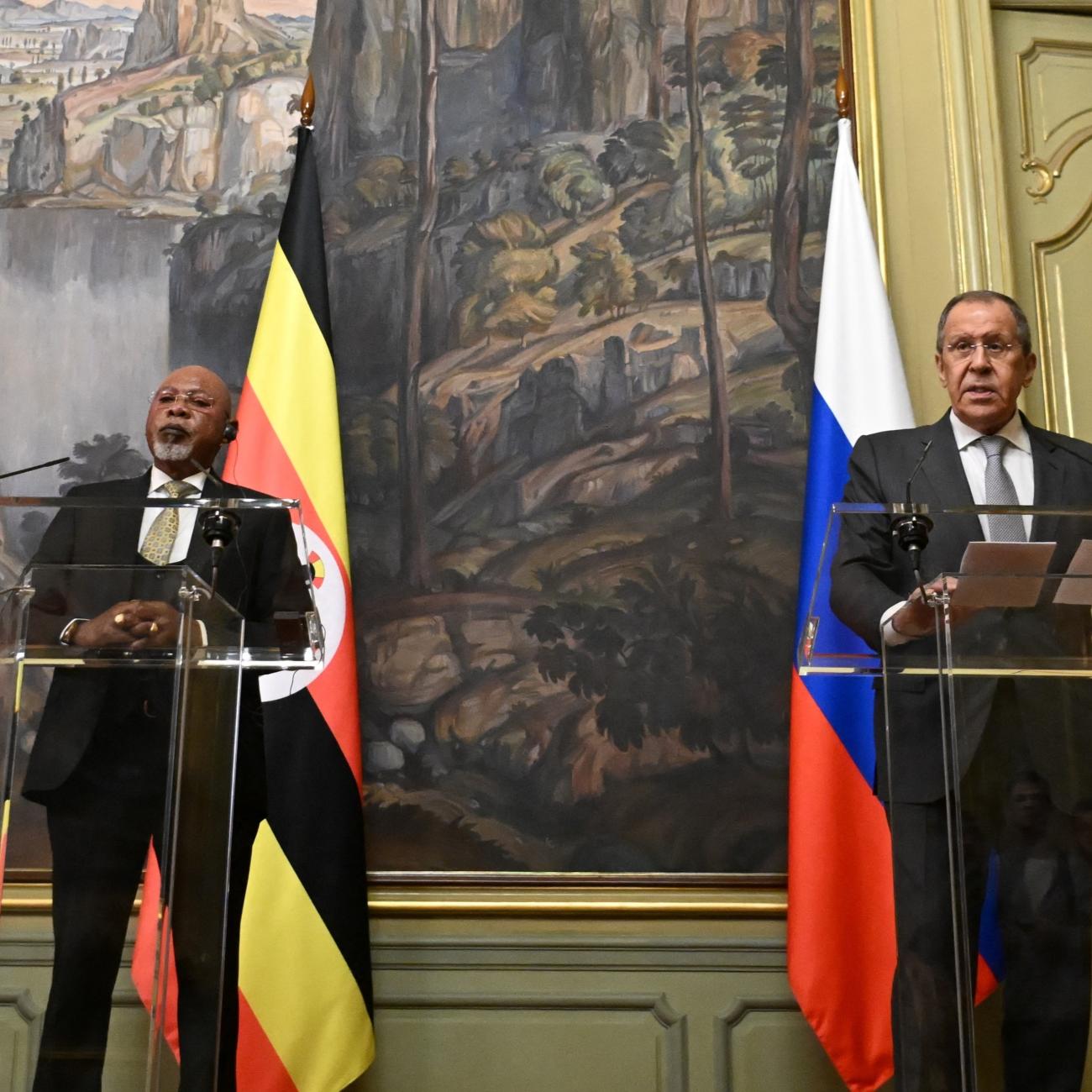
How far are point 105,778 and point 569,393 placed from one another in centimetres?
262

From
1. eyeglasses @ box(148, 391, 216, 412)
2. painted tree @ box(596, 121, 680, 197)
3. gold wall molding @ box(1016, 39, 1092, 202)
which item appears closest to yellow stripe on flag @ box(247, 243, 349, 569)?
eyeglasses @ box(148, 391, 216, 412)

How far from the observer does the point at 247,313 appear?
4324 mm

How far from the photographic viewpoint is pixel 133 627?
1.99 meters

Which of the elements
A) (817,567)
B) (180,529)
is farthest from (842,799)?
(180,529)

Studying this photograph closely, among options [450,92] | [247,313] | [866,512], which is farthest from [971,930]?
[450,92]

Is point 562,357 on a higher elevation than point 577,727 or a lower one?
higher

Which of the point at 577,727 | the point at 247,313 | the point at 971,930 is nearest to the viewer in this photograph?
the point at 971,930

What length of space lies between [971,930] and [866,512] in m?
0.65

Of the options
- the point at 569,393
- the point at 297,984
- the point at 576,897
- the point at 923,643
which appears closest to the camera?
the point at 923,643

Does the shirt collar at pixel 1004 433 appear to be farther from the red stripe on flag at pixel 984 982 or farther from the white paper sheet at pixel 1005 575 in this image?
the red stripe on flag at pixel 984 982

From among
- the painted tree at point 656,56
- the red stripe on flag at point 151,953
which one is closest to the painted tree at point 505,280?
the painted tree at point 656,56

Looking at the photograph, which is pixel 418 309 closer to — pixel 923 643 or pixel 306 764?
pixel 306 764

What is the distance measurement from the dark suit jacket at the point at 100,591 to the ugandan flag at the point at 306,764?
1.28 meters

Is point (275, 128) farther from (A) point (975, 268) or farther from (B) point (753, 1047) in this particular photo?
(B) point (753, 1047)
